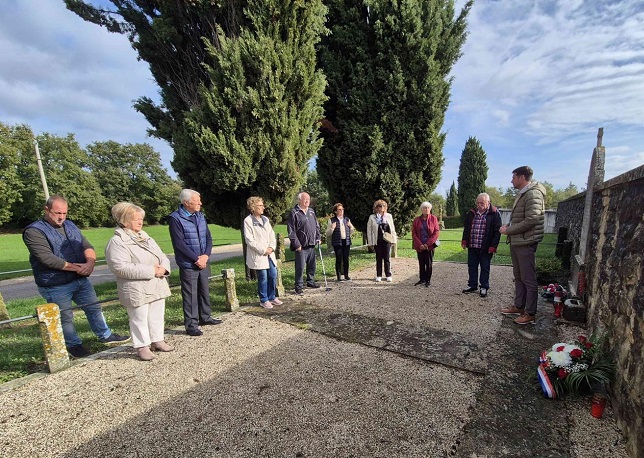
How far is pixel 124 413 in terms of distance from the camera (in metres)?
2.43

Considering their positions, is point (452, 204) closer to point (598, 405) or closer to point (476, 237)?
point (476, 237)

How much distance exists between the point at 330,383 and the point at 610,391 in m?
2.29

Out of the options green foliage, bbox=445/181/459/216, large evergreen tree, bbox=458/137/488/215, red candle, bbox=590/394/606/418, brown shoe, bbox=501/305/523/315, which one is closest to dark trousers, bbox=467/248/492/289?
brown shoe, bbox=501/305/523/315

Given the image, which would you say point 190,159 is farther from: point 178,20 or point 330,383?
point 330,383

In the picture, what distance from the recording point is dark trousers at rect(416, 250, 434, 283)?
5975mm

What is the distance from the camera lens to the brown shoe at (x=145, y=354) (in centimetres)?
327

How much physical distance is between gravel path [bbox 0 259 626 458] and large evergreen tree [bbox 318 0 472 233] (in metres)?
6.51

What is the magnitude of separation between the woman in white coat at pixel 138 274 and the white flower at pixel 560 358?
394cm

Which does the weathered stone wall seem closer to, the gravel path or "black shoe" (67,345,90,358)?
the gravel path

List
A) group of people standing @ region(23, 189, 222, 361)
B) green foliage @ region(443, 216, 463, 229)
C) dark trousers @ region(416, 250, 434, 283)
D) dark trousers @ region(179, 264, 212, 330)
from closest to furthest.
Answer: group of people standing @ region(23, 189, 222, 361)
dark trousers @ region(179, 264, 212, 330)
dark trousers @ region(416, 250, 434, 283)
green foliage @ region(443, 216, 463, 229)

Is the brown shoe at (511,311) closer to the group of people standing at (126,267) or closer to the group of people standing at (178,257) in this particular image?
the group of people standing at (178,257)

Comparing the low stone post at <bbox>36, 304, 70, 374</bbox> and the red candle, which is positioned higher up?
the low stone post at <bbox>36, 304, 70, 374</bbox>

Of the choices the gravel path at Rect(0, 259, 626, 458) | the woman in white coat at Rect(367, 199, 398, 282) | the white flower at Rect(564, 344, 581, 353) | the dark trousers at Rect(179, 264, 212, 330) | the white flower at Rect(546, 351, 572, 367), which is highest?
the woman in white coat at Rect(367, 199, 398, 282)

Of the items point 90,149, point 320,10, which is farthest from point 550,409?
point 90,149
